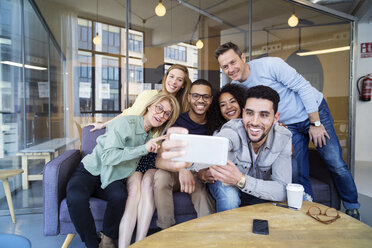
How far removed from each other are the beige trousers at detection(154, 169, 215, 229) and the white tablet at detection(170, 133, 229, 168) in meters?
0.90

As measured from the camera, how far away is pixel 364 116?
18.1 feet

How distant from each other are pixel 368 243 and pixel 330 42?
171 inches

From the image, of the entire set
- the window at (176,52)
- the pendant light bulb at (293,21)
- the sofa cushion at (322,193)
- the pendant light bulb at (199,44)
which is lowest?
the sofa cushion at (322,193)

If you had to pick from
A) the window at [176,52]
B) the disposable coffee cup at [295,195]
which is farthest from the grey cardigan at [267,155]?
the window at [176,52]

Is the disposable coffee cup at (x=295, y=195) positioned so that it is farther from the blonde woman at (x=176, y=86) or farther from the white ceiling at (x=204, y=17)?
the white ceiling at (x=204, y=17)

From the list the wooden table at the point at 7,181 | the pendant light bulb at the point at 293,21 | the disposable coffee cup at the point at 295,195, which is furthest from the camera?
the pendant light bulb at the point at 293,21

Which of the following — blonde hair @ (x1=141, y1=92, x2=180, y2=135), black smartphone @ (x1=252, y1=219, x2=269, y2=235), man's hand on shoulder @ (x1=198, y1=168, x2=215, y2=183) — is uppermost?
blonde hair @ (x1=141, y1=92, x2=180, y2=135)

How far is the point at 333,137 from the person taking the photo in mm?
2141

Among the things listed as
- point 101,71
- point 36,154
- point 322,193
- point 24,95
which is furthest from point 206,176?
point 101,71

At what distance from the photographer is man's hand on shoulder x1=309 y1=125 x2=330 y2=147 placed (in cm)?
208

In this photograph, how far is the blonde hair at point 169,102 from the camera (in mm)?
1879

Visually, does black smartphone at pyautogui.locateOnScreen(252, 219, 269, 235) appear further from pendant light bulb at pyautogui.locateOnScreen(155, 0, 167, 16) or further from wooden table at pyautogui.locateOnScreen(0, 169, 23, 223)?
pendant light bulb at pyautogui.locateOnScreen(155, 0, 167, 16)

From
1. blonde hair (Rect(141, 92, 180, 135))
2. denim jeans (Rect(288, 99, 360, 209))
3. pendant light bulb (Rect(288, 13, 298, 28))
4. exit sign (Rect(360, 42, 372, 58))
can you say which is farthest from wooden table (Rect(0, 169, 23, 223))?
exit sign (Rect(360, 42, 372, 58))

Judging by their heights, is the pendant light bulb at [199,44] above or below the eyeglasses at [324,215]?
above
